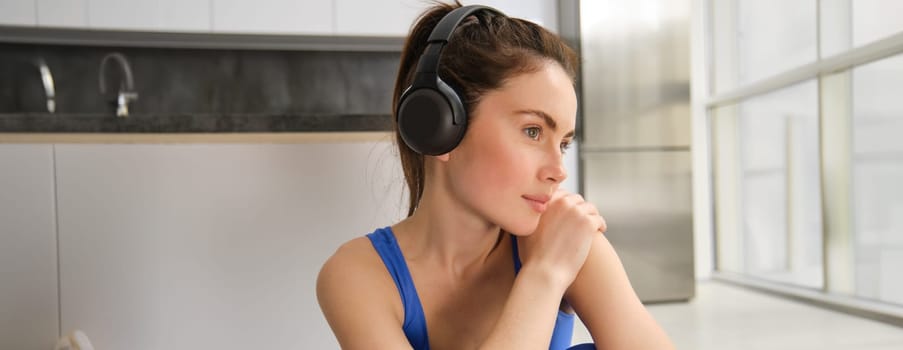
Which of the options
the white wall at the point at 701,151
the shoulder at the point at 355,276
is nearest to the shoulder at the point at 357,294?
the shoulder at the point at 355,276

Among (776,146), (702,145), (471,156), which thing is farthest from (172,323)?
(702,145)

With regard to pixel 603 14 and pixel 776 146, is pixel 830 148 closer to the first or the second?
pixel 776 146

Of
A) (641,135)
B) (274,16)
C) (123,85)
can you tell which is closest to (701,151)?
(641,135)

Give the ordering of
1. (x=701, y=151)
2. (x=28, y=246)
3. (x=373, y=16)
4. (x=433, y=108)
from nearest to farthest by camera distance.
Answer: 1. (x=433, y=108)
2. (x=28, y=246)
3. (x=373, y=16)
4. (x=701, y=151)

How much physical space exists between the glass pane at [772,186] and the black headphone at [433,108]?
2873 millimetres

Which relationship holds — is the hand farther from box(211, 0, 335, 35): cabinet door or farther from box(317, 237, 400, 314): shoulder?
box(211, 0, 335, 35): cabinet door

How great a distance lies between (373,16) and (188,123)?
1768 mm

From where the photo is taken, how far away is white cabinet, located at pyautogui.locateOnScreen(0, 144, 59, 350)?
1.19 metres

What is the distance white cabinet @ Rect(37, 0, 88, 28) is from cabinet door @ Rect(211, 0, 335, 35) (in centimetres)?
54

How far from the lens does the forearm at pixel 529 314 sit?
79 cm

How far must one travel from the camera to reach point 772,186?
3479 millimetres

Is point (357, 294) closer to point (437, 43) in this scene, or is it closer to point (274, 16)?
point (437, 43)

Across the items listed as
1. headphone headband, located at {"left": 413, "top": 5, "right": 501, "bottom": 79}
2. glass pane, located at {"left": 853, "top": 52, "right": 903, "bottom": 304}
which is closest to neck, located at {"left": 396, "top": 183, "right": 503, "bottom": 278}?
headphone headband, located at {"left": 413, "top": 5, "right": 501, "bottom": 79}

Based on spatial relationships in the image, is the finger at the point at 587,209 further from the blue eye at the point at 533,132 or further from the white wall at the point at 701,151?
the white wall at the point at 701,151
